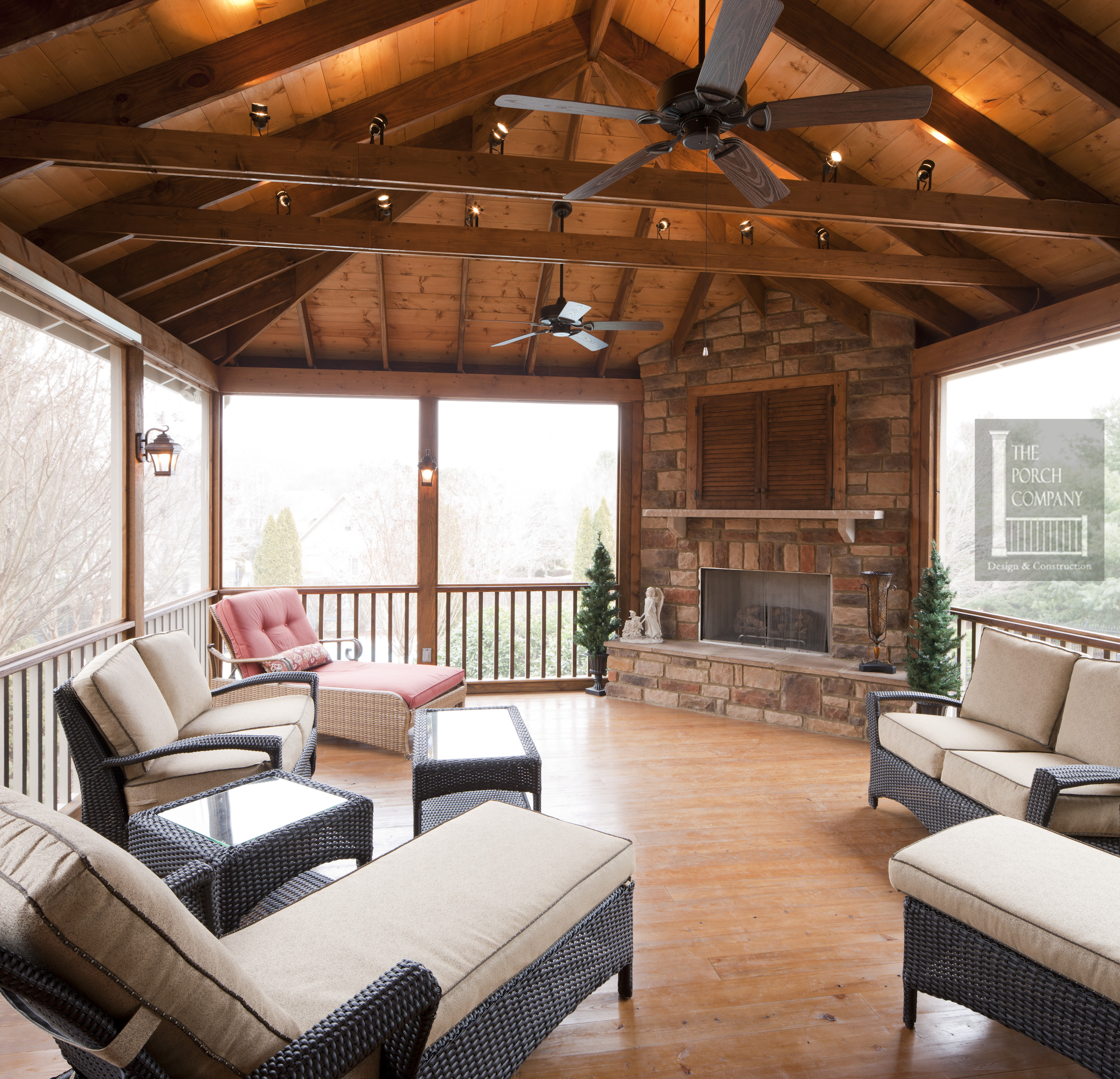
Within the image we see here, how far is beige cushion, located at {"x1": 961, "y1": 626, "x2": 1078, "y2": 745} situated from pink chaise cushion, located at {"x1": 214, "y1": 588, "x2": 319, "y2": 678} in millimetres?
4192

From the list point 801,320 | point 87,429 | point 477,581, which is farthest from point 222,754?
point 801,320

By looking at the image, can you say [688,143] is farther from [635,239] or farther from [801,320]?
[801,320]

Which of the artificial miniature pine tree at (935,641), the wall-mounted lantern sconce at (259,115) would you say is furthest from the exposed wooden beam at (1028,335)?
the wall-mounted lantern sconce at (259,115)

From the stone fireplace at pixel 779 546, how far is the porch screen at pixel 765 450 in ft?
0.41

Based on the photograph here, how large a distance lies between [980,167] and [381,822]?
4.59 meters

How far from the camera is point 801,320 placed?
6.06m

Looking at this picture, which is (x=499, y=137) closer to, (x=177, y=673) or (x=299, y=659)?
(x=177, y=673)

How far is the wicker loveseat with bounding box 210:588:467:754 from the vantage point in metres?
4.72

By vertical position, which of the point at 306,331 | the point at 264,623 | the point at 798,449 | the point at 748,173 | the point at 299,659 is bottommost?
the point at 299,659

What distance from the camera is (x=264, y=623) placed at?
5113 millimetres

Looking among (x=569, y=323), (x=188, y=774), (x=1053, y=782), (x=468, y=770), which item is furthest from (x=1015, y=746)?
(x=188, y=774)

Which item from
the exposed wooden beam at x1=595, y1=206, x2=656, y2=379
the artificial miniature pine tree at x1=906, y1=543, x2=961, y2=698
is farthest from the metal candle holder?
the exposed wooden beam at x1=595, y1=206, x2=656, y2=379

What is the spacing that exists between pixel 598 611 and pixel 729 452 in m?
1.80

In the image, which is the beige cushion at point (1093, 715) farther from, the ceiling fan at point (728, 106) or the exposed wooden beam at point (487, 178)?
the ceiling fan at point (728, 106)
